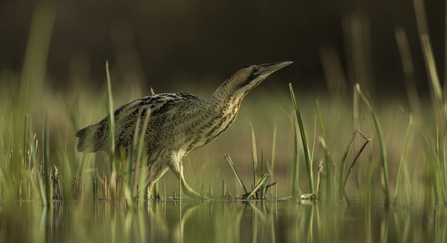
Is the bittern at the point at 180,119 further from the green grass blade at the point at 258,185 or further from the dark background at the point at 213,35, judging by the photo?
the dark background at the point at 213,35

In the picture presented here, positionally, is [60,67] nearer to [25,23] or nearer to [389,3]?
[25,23]

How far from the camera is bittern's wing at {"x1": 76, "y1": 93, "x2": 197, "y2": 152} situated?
1.92 m

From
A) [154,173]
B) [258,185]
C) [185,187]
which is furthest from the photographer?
[154,173]

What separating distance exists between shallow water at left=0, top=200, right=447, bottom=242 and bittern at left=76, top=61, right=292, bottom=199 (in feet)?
1.23

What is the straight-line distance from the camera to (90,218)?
124 cm

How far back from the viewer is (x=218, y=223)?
3.85 ft

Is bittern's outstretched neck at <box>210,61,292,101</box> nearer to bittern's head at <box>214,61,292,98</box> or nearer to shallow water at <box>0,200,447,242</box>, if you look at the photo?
bittern's head at <box>214,61,292,98</box>

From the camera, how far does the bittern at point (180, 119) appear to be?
1853mm

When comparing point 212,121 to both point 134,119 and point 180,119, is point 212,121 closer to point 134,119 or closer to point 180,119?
point 180,119

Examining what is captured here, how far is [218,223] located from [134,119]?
0.87m

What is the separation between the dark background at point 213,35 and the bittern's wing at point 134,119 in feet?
13.4

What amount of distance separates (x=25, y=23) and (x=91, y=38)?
78 centimetres

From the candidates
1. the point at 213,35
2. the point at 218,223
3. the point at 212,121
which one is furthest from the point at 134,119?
the point at 213,35

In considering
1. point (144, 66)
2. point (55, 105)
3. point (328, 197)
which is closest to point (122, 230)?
point (328, 197)
